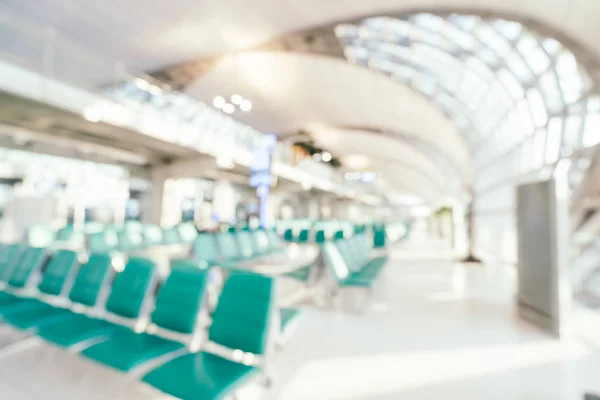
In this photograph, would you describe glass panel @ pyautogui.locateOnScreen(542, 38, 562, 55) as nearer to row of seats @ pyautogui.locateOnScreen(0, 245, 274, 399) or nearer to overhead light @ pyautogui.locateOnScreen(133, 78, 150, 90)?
row of seats @ pyautogui.locateOnScreen(0, 245, 274, 399)

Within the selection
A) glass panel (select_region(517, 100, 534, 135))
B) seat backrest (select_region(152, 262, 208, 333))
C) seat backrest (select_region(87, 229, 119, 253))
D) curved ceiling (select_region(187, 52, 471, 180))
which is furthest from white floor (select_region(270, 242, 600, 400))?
curved ceiling (select_region(187, 52, 471, 180))

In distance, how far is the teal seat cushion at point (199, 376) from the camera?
5.15ft

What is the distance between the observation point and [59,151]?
1248cm

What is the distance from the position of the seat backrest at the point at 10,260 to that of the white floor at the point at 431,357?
309 cm

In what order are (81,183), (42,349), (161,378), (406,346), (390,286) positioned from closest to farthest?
(161,378), (42,349), (406,346), (390,286), (81,183)

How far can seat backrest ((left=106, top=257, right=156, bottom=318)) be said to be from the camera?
98.7 inches

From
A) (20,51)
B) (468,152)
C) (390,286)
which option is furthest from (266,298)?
(468,152)

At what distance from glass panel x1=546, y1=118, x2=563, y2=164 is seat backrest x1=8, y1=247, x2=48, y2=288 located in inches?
404

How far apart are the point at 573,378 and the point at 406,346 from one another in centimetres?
126

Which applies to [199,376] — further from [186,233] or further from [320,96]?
[320,96]

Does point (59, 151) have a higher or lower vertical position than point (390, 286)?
higher

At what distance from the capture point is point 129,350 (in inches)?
79.0

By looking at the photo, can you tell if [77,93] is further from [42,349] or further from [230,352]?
[230,352]

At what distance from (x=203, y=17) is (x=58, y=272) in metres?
9.68
